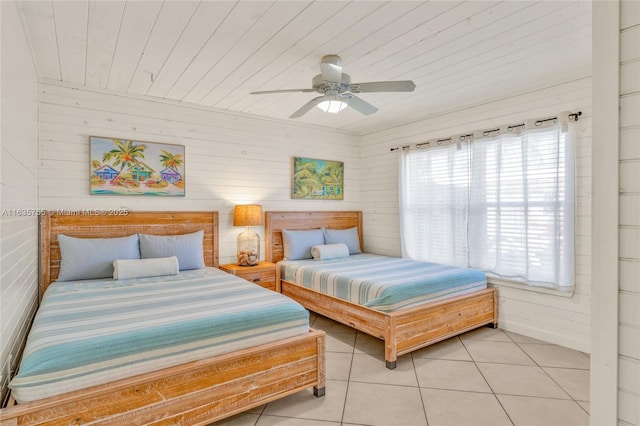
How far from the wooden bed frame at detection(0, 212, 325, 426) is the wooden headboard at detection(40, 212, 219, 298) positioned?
2043 millimetres

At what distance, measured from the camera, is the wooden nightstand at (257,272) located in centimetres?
388

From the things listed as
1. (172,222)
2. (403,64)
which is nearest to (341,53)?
(403,64)

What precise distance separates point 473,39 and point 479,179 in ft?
5.66

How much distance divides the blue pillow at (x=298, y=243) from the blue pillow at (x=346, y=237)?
0.21 metres

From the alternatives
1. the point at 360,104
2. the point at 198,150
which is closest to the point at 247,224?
the point at 198,150

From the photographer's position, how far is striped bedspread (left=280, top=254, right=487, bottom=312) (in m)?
2.96

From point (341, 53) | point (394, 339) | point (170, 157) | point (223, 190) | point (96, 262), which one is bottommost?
point (394, 339)

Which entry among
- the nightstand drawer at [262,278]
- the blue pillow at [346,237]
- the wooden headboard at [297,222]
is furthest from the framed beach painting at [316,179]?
the nightstand drawer at [262,278]

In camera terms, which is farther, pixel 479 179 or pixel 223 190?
pixel 223 190

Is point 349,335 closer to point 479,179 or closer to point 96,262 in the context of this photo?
point 479,179

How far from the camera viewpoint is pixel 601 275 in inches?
44.3

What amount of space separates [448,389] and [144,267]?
2.68 meters

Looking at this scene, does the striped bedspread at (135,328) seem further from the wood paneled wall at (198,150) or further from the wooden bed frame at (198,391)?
the wood paneled wall at (198,150)

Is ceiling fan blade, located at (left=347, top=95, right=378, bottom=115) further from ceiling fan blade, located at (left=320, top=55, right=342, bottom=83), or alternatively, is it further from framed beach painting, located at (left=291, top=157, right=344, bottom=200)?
framed beach painting, located at (left=291, top=157, right=344, bottom=200)
